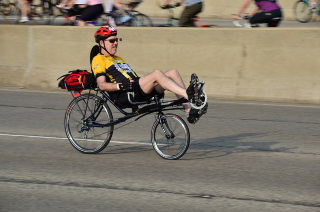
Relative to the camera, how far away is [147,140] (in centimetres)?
888

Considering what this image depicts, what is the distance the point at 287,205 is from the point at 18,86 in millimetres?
9103

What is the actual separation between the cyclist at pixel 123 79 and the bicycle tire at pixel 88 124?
24 cm

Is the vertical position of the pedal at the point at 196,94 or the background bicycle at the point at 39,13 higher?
the background bicycle at the point at 39,13

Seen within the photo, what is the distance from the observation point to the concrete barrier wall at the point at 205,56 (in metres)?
11.9

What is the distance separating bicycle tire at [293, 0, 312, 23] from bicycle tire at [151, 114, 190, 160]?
17662 millimetres

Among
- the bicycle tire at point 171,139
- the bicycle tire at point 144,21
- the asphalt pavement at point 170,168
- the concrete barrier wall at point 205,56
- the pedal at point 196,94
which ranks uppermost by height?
the bicycle tire at point 144,21

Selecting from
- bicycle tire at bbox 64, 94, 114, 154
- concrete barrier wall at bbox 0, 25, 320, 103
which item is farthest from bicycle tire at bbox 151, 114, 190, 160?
concrete barrier wall at bbox 0, 25, 320, 103

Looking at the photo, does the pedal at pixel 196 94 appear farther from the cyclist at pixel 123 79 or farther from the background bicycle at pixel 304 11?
the background bicycle at pixel 304 11

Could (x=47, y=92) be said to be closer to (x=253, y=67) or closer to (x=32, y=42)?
(x=32, y=42)

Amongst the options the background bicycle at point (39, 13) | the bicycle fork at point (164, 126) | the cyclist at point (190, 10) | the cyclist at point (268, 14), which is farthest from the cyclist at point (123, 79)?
the background bicycle at point (39, 13)

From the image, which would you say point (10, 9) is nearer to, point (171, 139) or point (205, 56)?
point (205, 56)

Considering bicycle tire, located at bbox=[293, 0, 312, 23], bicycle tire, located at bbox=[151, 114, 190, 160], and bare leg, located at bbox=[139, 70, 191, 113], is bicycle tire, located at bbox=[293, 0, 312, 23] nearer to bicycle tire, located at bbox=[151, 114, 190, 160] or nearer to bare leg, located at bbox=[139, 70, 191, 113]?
bare leg, located at bbox=[139, 70, 191, 113]

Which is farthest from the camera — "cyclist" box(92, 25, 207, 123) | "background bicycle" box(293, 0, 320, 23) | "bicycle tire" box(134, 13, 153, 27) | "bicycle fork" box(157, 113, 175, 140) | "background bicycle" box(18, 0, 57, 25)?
"background bicycle" box(293, 0, 320, 23)

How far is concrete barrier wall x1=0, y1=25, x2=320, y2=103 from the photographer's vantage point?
1191 centimetres
